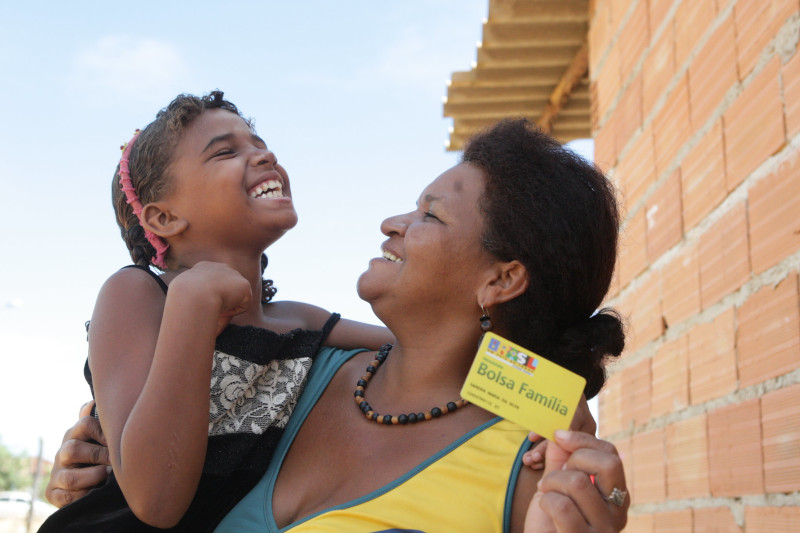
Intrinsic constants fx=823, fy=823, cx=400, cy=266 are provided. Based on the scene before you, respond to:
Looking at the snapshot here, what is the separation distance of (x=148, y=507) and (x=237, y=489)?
31cm

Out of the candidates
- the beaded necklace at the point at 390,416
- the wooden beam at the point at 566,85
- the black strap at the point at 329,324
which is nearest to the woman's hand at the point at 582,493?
the beaded necklace at the point at 390,416

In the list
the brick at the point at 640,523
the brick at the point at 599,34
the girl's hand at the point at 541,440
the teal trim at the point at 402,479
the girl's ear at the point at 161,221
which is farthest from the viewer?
the brick at the point at 599,34

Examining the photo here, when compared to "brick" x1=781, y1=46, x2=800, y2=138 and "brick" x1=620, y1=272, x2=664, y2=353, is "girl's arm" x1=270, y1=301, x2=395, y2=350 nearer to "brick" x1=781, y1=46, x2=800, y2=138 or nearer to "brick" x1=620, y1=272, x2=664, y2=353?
"brick" x1=620, y1=272, x2=664, y2=353

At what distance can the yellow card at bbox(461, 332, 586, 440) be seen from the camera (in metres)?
1.38

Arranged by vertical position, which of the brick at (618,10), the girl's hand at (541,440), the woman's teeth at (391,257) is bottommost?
the girl's hand at (541,440)

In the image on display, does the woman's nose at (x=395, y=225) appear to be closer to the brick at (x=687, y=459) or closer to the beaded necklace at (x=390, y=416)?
the beaded necklace at (x=390, y=416)

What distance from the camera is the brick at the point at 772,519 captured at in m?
1.73

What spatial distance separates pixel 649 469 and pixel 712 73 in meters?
1.25

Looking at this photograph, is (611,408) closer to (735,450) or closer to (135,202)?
(735,450)

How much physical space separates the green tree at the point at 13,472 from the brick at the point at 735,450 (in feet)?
150

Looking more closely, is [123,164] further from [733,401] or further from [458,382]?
[733,401]

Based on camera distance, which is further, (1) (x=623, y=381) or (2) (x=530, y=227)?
(1) (x=623, y=381)

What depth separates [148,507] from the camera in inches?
63.7

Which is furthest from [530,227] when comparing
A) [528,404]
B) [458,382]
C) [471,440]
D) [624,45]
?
[624,45]
